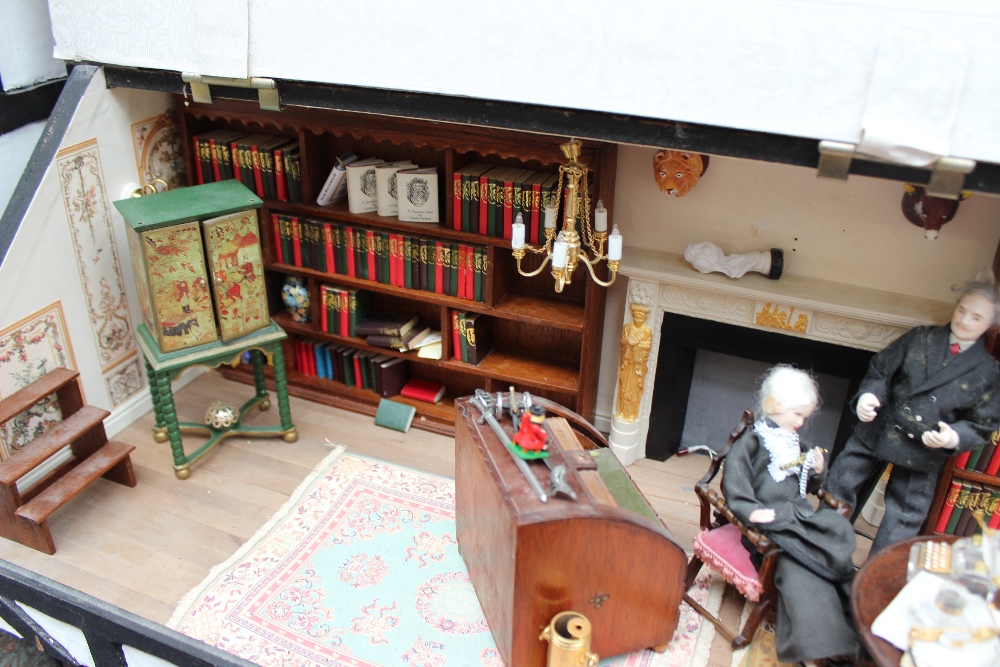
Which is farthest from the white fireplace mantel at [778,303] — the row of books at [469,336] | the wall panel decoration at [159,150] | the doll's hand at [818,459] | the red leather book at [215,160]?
the wall panel decoration at [159,150]

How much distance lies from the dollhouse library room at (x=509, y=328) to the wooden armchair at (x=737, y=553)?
0.04 ft

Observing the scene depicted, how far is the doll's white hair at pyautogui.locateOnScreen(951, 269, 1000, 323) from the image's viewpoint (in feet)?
8.29

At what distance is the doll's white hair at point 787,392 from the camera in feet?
8.52

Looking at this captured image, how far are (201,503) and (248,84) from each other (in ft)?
5.70

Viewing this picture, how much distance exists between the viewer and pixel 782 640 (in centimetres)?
253

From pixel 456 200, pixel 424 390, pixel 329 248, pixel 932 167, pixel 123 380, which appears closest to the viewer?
pixel 932 167

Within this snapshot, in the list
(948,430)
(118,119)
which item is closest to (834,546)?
(948,430)

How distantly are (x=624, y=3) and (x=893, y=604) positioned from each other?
1.92m

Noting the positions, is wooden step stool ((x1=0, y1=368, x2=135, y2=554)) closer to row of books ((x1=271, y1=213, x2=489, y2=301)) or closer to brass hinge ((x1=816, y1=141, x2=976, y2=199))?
row of books ((x1=271, y1=213, x2=489, y2=301))

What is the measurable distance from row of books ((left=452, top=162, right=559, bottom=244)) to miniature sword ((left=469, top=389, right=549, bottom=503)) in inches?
33.3

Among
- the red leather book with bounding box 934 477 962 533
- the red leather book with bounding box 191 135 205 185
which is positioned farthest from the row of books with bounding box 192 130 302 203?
the red leather book with bounding box 934 477 962 533

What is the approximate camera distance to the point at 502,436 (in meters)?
2.55

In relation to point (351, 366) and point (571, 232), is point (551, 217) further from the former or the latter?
point (351, 366)

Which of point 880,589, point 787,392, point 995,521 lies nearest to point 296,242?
point 787,392
